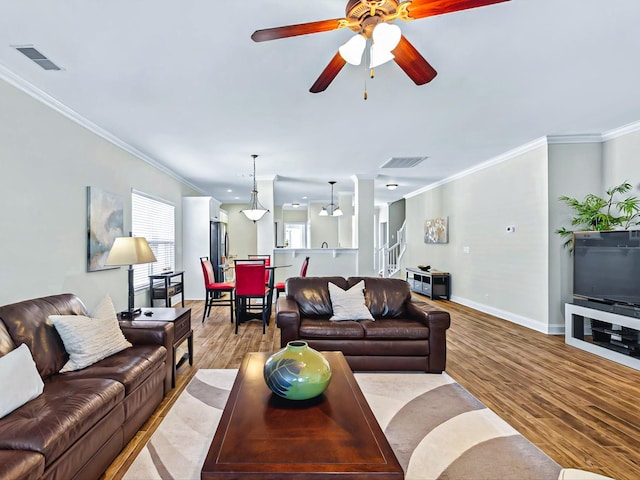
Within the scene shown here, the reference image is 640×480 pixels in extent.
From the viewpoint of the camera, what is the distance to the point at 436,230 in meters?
8.22

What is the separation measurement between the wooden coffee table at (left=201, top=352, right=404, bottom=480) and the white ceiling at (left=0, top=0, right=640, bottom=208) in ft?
7.74

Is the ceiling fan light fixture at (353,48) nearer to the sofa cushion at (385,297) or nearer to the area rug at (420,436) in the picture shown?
the area rug at (420,436)

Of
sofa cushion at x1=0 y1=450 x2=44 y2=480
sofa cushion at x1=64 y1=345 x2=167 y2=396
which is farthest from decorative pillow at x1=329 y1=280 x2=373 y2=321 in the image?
sofa cushion at x1=0 y1=450 x2=44 y2=480

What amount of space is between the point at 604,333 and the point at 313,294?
3.51 m

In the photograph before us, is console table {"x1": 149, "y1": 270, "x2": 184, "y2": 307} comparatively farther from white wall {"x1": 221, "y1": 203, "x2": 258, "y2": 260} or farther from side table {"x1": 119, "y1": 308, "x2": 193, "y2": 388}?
white wall {"x1": 221, "y1": 203, "x2": 258, "y2": 260}

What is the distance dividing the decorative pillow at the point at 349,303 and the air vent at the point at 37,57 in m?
3.33

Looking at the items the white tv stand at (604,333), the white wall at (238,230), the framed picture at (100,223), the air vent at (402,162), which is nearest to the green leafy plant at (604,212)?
the white tv stand at (604,333)

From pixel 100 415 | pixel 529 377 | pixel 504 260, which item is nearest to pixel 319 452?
pixel 100 415

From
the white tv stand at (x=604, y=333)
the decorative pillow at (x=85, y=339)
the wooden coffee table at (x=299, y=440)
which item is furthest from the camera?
the white tv stand at (x=604, y=333)

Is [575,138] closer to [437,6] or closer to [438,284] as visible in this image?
[438,284]

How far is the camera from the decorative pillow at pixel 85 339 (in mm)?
2346

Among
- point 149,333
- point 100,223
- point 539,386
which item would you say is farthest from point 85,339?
point 539,386

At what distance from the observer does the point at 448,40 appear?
8.06ft

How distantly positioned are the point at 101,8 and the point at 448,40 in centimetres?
232
